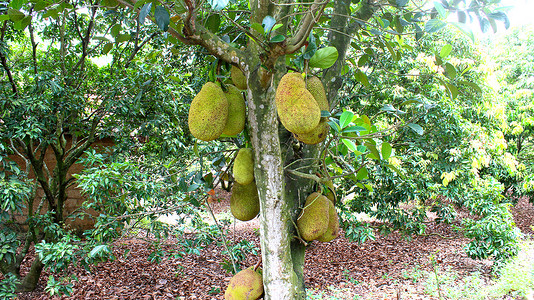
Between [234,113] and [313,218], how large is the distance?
1.69ft

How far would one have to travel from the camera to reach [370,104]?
397 cm

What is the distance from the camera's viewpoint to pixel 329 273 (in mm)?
4406

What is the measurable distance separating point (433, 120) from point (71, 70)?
381cm

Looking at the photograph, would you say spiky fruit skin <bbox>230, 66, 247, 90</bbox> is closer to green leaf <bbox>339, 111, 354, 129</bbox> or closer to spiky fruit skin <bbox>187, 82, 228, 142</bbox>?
spiky fruit skin <bbox>187, 82, 228, 142</bbox>

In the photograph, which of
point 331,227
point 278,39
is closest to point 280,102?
point 278,39

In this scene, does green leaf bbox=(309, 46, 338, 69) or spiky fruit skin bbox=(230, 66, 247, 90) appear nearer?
green leaf bbox=(309, 46, 338, 69)

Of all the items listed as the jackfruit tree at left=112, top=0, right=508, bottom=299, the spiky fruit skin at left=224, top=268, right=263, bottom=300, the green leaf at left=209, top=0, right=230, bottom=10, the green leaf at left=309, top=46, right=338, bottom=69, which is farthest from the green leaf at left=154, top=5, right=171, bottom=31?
the spiky fruit skin at left=224, top=268, right=263, bottom=300

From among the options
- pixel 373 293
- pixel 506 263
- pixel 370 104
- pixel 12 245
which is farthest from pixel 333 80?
pixel 506 263

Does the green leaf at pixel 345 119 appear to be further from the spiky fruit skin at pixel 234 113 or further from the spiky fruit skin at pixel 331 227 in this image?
the spiky fruit skin at pixel 331 227

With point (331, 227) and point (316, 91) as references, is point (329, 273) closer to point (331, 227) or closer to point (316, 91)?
point (331, 227)

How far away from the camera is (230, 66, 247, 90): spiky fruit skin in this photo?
1.38m

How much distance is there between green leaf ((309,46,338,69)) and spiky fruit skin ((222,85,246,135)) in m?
0.32

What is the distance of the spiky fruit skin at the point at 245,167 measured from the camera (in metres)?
1.32

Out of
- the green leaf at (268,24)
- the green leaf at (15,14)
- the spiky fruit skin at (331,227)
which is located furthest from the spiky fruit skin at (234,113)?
the green leaf at (15,14)
